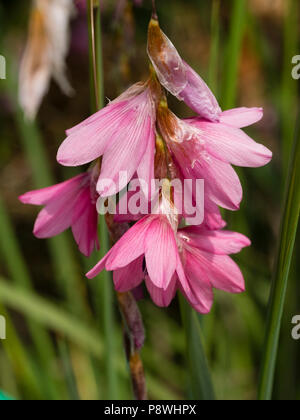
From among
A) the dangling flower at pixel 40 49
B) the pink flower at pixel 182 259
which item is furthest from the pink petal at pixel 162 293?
the dangling flower at pixel 40 49

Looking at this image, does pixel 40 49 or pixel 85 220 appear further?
pixel 40 49

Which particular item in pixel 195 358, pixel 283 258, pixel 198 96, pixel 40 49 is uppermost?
pixel 40 49

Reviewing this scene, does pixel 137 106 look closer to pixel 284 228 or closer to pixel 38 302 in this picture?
pixel 284 228

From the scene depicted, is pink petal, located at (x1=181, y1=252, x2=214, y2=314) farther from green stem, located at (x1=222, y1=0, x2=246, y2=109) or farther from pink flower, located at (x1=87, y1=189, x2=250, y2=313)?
green stem, located at (x1=222, y1=0, x2=246, y2=109)

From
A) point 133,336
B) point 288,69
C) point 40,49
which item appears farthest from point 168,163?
point 288,69

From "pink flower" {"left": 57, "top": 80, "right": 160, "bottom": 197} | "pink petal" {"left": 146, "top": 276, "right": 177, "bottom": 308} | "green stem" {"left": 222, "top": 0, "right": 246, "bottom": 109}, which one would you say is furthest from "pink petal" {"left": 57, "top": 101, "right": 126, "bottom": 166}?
"green stem" {"left": 222, "top": 0, "right": 246, "bottom": 109}

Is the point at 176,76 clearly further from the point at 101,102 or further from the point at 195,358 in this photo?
the point at 195,358
